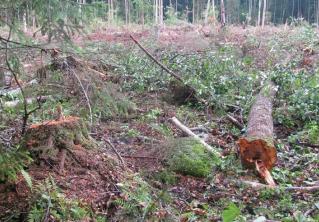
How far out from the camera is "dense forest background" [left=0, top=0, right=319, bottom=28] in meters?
3.95

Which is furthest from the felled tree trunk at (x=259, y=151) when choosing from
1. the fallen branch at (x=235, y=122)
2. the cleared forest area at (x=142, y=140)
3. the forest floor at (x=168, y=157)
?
the fallen branch at (x=235, y=122)

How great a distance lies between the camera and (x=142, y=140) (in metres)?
6.13

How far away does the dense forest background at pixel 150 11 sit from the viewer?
13.0 ft

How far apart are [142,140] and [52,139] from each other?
2280mm

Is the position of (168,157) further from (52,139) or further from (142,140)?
(52,139)

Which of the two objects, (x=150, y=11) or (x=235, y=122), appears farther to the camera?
(x=150, y=11)

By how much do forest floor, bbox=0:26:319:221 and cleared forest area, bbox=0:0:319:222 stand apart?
0.02 m

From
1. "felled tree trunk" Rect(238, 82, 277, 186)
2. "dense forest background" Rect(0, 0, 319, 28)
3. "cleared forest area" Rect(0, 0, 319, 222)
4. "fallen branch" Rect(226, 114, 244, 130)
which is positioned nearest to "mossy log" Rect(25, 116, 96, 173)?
"cleared forest area" Rect(0, 0, 319, 222)

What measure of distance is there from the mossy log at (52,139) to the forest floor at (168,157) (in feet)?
0.28

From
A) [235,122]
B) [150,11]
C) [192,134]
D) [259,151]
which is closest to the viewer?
[259,151]

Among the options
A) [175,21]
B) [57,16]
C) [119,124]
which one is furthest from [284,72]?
[175,21]

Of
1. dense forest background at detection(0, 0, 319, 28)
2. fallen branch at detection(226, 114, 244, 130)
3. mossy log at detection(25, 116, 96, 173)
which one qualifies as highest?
dense forest background at detection(0, 0, 319, 28)

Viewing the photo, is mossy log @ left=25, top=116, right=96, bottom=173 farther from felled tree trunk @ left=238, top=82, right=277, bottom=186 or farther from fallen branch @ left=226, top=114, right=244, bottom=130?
fallen branch @ left=226, top=114, right=244, bottom=130

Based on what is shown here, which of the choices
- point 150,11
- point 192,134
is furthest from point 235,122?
point 150,11
